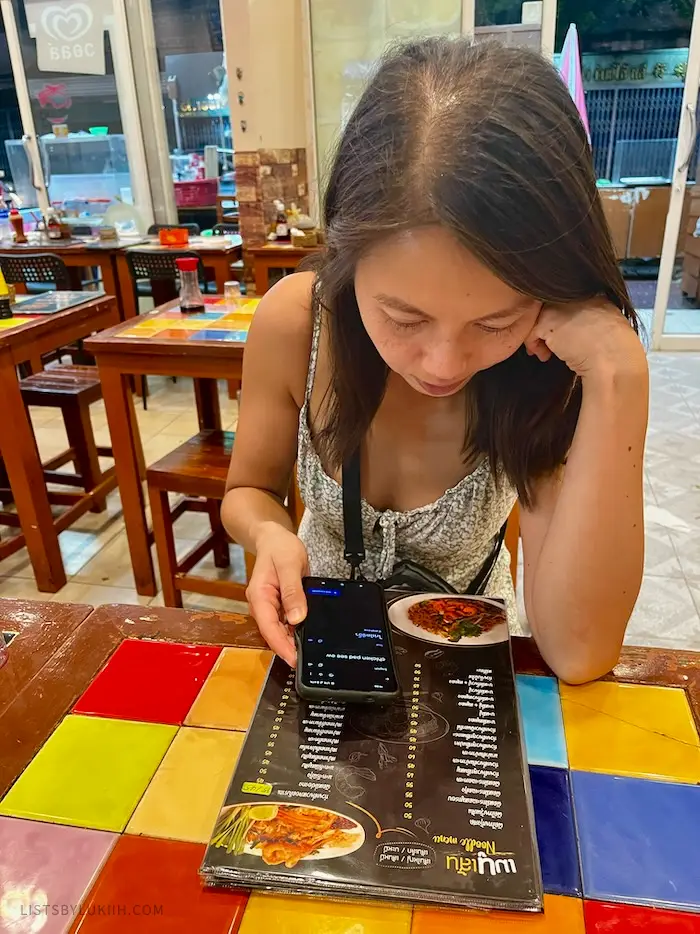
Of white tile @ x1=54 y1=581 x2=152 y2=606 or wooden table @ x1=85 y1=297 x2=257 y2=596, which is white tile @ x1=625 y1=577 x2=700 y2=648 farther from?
white tile @ x1=54 y1=581 x2=152 y2=606

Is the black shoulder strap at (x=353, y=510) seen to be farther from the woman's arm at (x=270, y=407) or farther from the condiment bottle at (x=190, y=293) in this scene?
the condiment bottle at (x=190, y=293)

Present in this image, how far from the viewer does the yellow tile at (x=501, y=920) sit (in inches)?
18.7

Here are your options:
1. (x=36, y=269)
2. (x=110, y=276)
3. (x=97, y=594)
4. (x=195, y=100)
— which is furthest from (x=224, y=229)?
(x=97, y=594)

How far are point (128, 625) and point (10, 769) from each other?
21 centimetres

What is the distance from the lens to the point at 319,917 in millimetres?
484

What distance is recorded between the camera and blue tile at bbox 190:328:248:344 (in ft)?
6.40

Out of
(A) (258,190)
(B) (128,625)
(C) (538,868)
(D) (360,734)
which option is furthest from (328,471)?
(A) (258,190)

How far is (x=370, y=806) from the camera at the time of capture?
Result: 545 mm

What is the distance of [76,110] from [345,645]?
19.9ft

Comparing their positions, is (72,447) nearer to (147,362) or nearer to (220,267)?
(147,362)

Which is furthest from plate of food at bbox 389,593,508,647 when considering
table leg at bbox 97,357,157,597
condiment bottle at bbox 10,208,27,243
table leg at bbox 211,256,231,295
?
condiment bottle at bbox 10,208,27,243

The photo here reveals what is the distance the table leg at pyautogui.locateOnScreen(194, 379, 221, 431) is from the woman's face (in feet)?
5.48

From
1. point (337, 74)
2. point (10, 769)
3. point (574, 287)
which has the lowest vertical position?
point (10, 769)

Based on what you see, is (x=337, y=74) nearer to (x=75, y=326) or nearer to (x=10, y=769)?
(x=75, y=326)
